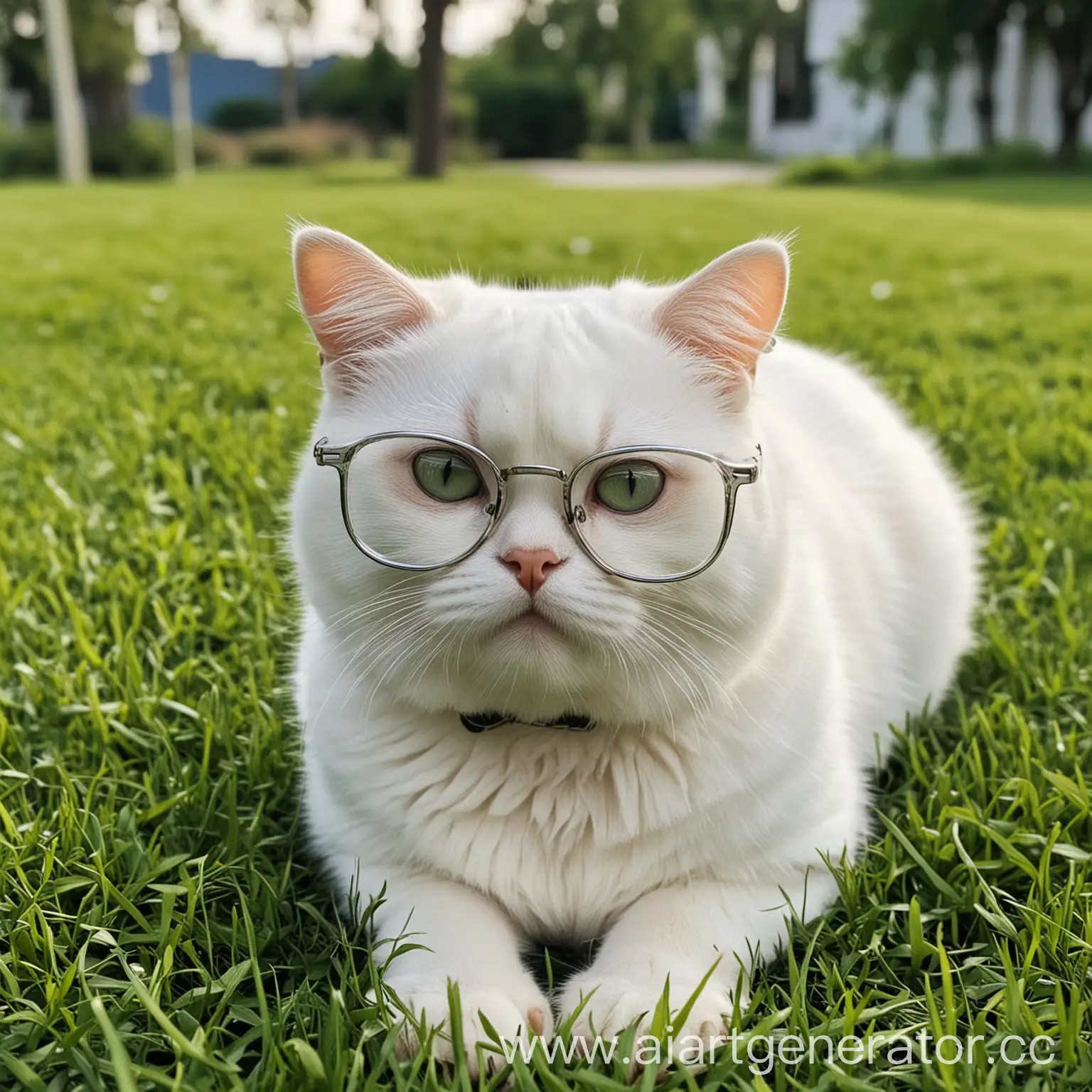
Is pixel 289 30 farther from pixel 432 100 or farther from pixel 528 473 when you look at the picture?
pixel 528 473

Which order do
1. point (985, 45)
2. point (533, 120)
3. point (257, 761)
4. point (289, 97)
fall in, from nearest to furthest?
1. point (257, 761)
2. point (985, 45)
3. point (533, 120)
4. point (289, 97)

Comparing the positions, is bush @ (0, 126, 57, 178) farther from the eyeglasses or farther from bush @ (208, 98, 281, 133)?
the eyeglasses

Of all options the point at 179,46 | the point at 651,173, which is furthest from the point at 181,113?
the point at 651,173

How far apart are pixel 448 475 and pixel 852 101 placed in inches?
1197

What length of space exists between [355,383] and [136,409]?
8.14ft

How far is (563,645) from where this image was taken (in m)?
1.26

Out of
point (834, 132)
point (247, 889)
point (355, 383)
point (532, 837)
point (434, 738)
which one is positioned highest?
point (834, 132)

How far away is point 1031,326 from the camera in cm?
483

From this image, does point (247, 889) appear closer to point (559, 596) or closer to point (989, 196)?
point (559, 596)

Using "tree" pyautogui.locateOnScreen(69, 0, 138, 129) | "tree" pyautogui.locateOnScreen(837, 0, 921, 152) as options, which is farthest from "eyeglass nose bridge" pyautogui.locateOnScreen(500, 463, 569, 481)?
"tree" pyautogui.locateOnScreen(69, 0, 138, 129)

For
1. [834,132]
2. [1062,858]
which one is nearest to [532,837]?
[1062,858]

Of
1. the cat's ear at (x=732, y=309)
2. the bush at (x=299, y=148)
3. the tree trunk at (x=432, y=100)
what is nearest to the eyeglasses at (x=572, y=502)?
the cat's ear at (x=732, y=309)

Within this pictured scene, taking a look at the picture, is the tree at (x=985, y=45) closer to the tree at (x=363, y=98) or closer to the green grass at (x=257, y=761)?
the tree at (x=363, y=98)

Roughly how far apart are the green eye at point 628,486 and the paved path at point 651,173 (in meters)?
15.8
